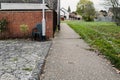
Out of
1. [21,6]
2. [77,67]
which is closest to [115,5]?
[21,6]

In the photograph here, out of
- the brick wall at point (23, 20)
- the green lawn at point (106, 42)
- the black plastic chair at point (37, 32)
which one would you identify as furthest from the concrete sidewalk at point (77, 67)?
the brick wall at point (23, 20)

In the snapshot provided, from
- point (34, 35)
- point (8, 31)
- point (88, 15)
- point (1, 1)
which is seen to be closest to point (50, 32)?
point (34, 35)

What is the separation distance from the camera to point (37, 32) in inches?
584

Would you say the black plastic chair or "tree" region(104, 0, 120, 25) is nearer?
the black plastic chair

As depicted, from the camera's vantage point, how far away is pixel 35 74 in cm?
657

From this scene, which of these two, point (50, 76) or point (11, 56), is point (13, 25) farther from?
point (50, 76)

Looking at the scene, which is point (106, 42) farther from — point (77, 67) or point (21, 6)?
point (21, 6)

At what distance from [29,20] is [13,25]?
3.18ft

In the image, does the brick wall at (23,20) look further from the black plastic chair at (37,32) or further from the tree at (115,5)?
the tree at (115,5)

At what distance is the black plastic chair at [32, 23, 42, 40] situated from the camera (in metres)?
14.6

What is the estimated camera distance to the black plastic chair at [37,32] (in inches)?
575

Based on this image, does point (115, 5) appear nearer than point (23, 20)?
No

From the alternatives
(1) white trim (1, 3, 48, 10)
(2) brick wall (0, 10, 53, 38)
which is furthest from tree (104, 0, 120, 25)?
(2) brick wall (0, 10, 53, 38)

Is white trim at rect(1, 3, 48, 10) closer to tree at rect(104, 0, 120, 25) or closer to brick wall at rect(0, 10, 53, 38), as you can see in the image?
brick wall at rect(0, 10, 53, 38)
